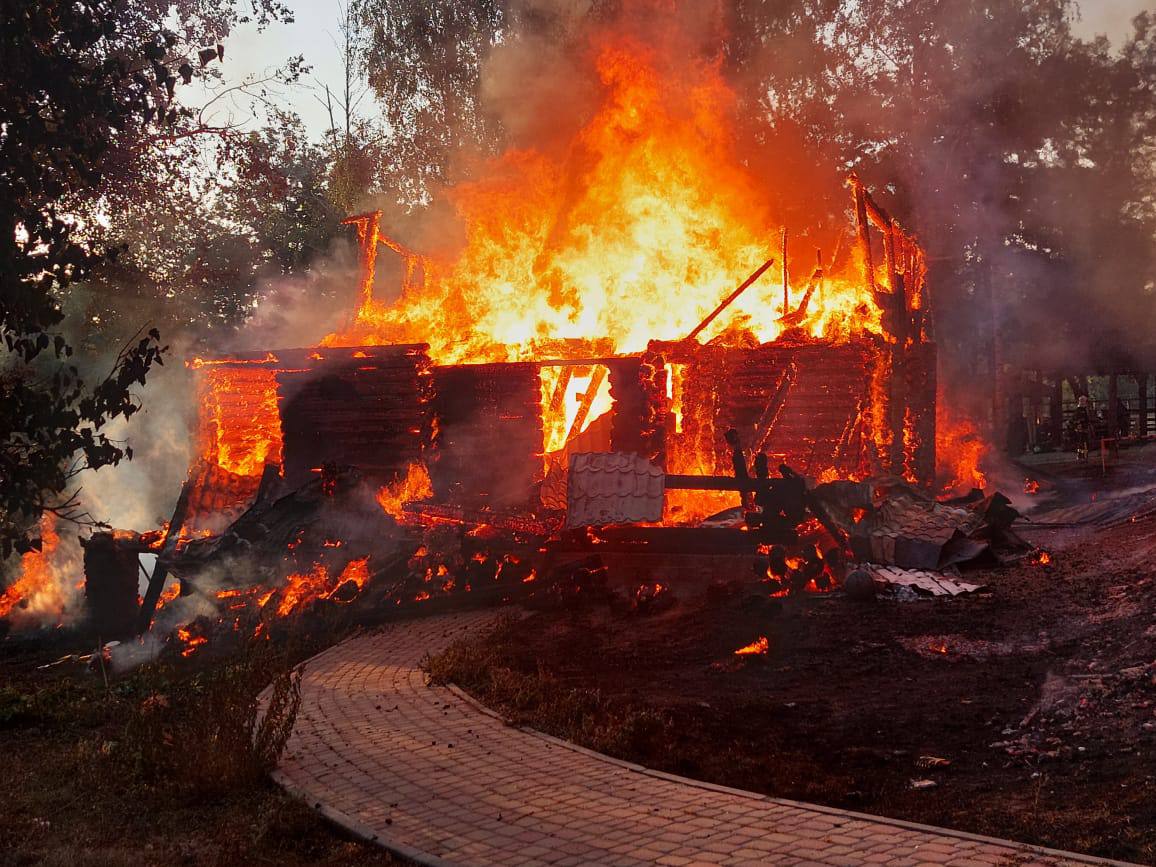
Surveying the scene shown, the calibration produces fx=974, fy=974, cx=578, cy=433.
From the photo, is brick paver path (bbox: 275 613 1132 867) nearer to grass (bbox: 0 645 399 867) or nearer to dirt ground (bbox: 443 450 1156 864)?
grass (bbox: 0 645 399 867)

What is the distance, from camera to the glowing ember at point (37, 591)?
49.1ft

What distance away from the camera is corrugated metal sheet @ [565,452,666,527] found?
553 inches

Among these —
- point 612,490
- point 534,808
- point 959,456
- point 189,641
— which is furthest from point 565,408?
point 534,808

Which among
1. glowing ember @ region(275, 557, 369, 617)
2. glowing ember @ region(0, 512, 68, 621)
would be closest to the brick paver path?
glowing ember @ region(275, 557, 369, 617)

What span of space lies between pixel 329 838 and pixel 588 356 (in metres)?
13.5

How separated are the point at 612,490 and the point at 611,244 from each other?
9.76 m

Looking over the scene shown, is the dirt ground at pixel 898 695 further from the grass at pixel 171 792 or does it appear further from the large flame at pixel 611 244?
the large flame at pixel 611 244

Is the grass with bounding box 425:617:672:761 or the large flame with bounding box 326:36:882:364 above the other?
the large flame with bounding box 326:36:882:364

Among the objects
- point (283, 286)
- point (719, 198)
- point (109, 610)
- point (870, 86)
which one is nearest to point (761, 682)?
point (109, 610)

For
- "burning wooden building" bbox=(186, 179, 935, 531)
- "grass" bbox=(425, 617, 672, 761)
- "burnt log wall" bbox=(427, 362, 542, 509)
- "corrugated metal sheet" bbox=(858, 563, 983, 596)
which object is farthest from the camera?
"burnt log wall" bbox=(427, 362, 542, 509)

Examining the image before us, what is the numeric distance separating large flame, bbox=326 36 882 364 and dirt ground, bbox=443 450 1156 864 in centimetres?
881

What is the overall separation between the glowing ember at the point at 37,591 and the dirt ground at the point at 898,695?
8258 mm

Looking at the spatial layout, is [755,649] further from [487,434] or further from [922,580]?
[487,434]

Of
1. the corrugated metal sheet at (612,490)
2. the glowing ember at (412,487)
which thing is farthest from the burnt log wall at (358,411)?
the corrugated metal sheet at (612,490)
